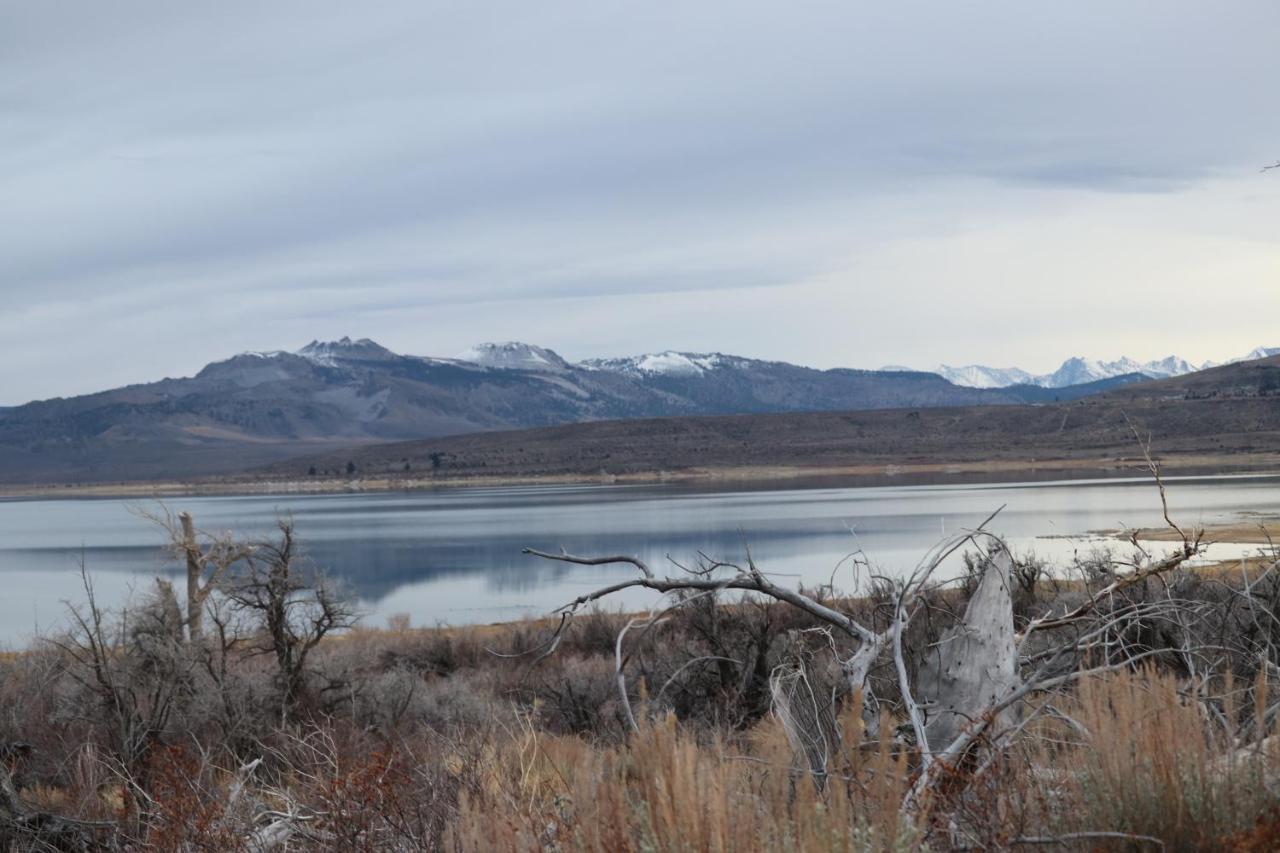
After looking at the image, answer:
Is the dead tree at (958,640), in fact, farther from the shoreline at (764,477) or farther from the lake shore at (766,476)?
the shoreline at (764,477)

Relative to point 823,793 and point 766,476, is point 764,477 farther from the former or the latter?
point 823,793

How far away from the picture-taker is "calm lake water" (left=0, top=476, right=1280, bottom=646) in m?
37.6

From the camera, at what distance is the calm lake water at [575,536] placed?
123ft

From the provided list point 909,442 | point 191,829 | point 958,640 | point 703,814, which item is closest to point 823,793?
point 703,814

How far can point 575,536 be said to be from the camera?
55312mm

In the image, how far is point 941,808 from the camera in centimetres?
382

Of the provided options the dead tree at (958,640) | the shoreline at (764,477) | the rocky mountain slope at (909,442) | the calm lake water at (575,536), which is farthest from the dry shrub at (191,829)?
the rocky mountain slope at (909,442)

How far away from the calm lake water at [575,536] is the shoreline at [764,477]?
13068mm

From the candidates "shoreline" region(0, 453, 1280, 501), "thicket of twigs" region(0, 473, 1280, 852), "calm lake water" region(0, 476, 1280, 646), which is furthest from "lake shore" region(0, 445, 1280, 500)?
"thicket of twigs" region(0, 473, 1280, 852)

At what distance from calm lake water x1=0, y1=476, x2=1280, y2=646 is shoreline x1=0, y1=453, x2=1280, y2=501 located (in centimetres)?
1307

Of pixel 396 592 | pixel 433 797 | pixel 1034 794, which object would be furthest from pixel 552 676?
pixel 396 592

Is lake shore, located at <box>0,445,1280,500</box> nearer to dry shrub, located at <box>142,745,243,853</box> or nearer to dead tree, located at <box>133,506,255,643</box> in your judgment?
dead tree, located at <box>133,506,255,643</box>

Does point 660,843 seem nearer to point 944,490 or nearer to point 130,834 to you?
point 130,834

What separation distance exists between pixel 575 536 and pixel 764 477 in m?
70.7
